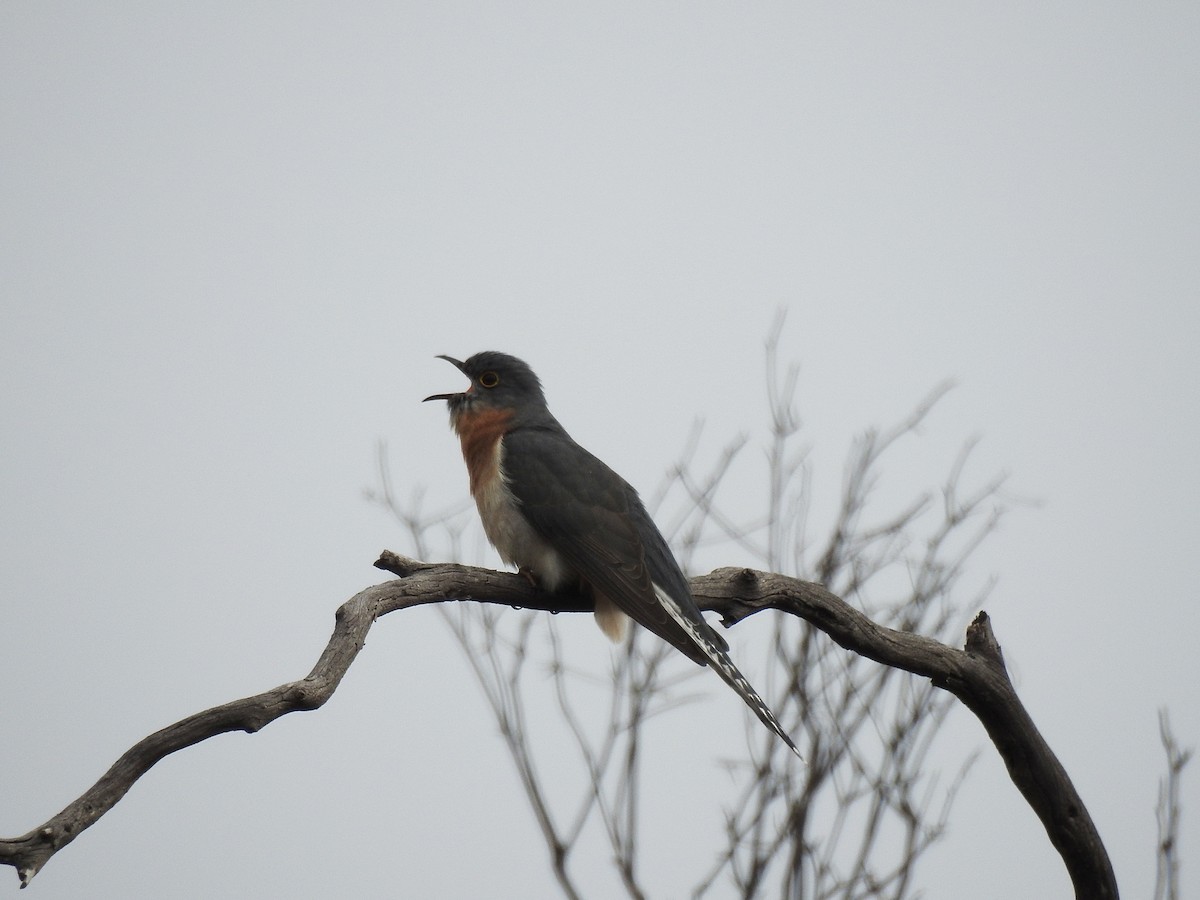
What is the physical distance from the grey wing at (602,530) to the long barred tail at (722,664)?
0.04 feet

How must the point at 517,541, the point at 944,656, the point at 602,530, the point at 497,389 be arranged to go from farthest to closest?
the point at 497,389 → the point at 517,541 → the point at 602,530 → the point at 944,656

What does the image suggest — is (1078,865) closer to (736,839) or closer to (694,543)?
(736,839)

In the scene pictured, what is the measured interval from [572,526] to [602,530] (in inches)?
5.9

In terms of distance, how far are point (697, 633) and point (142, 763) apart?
2733 mm

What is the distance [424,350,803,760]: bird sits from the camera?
489cm

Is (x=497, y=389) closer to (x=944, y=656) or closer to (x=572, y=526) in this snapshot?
(x=572, y=526)

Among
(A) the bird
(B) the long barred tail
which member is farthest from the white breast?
(B) the long barred tail

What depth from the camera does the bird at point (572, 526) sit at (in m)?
4.89

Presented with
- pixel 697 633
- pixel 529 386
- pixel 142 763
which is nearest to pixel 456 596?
pixel 697 633

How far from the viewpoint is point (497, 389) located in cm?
632

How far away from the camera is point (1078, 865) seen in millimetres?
4438

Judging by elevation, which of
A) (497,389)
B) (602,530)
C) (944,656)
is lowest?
(944,656)

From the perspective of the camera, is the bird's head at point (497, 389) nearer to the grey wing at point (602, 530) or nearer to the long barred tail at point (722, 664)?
the grey wing at point (602, 530)

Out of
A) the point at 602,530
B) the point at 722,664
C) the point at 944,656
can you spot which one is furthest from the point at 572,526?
the point at 944,656
